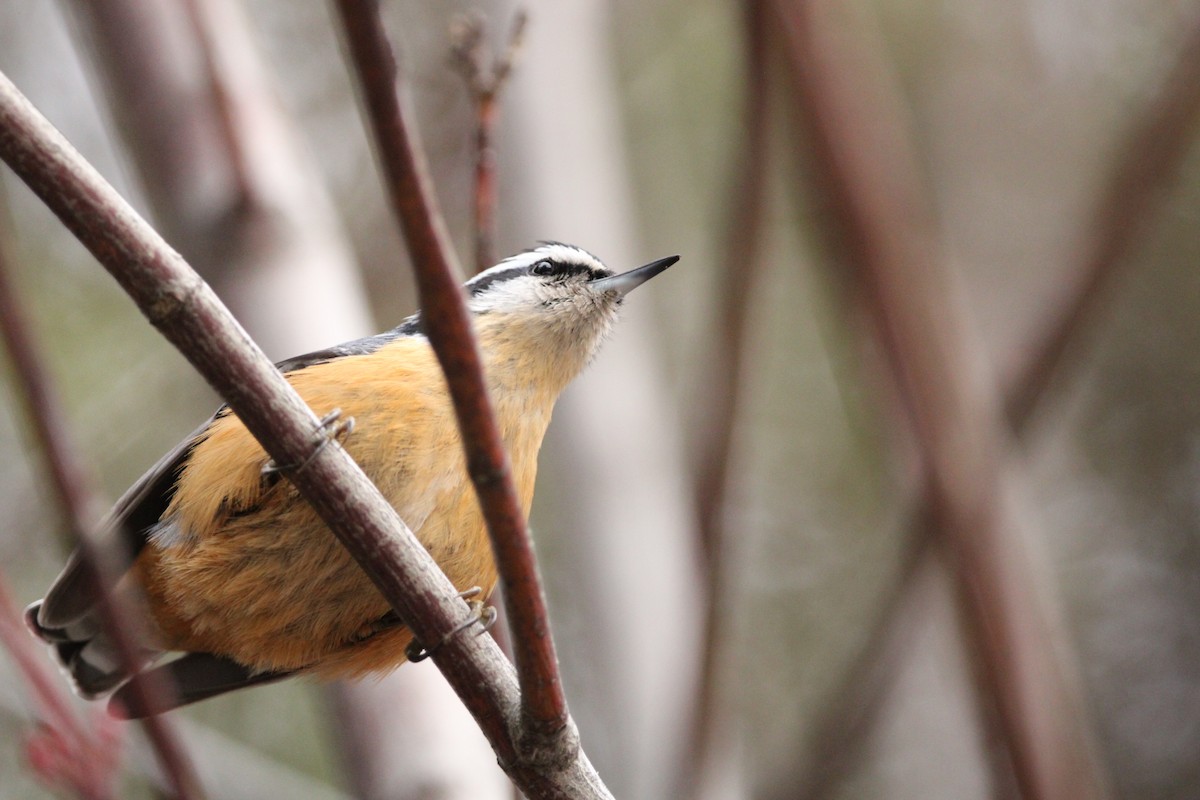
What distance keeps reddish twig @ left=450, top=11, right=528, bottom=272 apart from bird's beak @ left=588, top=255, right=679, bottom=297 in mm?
559

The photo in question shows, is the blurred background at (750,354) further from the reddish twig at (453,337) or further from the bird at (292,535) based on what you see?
the reddish twig at (453,337)

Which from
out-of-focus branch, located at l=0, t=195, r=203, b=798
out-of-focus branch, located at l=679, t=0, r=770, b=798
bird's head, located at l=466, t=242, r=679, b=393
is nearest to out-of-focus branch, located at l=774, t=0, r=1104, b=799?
out-of-focus branch, located at l=679, t=0, r=770, b=798

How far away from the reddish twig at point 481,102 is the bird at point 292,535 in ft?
0.78

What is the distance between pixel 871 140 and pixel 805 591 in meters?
5.07

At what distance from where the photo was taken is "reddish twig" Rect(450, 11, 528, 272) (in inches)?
98.0

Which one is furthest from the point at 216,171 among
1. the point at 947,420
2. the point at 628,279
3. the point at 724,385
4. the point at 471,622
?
the point at 947,420

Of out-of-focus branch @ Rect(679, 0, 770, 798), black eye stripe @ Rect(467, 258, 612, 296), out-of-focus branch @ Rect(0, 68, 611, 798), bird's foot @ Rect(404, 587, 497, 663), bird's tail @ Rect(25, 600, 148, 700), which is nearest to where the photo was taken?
out-of-focus branch @ Rect(0, 68, 611, 798)

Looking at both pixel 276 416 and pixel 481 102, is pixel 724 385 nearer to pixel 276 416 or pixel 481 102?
pixel 481 102

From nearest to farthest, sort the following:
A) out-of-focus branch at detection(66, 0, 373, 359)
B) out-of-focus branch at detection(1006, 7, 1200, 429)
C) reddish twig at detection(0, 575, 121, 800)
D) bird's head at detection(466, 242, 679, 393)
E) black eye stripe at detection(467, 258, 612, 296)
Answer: reddish twig at detection(0, 575, 121, 800) < out-of-focus branch at detection(1006, 7, 1200, 429) < bird's head at detection(466, 242, 679, 393) < out-of-focus branch at detection(66, 0, 373, 359) < black eye stripe at detection(467, 258, 612, 296)

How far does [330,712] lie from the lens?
3.02 m

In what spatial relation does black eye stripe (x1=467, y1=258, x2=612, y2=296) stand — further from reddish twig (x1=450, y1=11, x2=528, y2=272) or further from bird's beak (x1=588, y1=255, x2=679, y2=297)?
reddish twig (x1=450, y1=11, x2=528, y2=272)

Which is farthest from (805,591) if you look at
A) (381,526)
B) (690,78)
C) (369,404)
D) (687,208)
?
(381,526)

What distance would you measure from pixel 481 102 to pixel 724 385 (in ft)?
2.81

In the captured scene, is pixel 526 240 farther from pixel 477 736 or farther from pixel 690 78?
pixel 690 78
